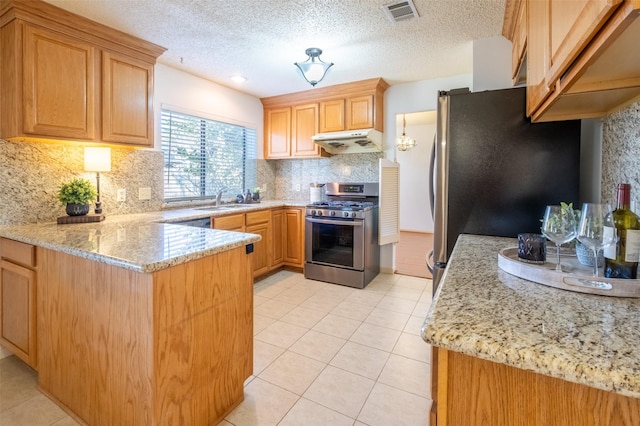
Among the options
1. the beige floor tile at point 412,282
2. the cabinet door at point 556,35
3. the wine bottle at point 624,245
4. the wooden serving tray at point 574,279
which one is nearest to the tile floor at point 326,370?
the beige floor tile at point 412,282

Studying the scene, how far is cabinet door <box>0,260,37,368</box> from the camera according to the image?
5.85 ft

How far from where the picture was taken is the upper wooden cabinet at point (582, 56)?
0.61 metres

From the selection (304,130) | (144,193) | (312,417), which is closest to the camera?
(312,417)

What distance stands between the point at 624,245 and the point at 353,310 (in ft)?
7.42

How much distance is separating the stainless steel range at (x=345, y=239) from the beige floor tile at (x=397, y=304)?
16.2 inches

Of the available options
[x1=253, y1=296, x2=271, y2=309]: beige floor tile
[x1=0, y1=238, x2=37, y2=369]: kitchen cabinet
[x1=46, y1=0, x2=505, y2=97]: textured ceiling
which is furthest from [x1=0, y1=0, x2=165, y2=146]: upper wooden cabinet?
[x1=253, y1=296, x2=271, y2=309]: beige floor tile

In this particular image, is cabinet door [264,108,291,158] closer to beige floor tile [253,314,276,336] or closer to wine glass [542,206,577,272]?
beige floor tile [253,314,276,336]

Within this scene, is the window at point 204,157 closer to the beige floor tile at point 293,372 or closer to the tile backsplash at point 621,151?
the beige floor tile at point 293,372

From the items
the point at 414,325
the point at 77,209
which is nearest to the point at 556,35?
the point at 414,325

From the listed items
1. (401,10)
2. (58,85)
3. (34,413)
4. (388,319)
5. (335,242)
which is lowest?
(34,413)

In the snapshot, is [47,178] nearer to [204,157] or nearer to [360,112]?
[204,157]

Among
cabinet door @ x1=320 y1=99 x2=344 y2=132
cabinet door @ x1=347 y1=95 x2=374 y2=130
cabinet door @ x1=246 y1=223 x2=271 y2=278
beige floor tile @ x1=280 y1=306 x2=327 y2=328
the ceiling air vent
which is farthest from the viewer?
cabinet door @ x1=320 y1=99 x2=344 y2=132

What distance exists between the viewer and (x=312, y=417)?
5.17 feet

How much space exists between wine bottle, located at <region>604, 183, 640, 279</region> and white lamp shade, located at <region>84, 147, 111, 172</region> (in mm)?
3055
